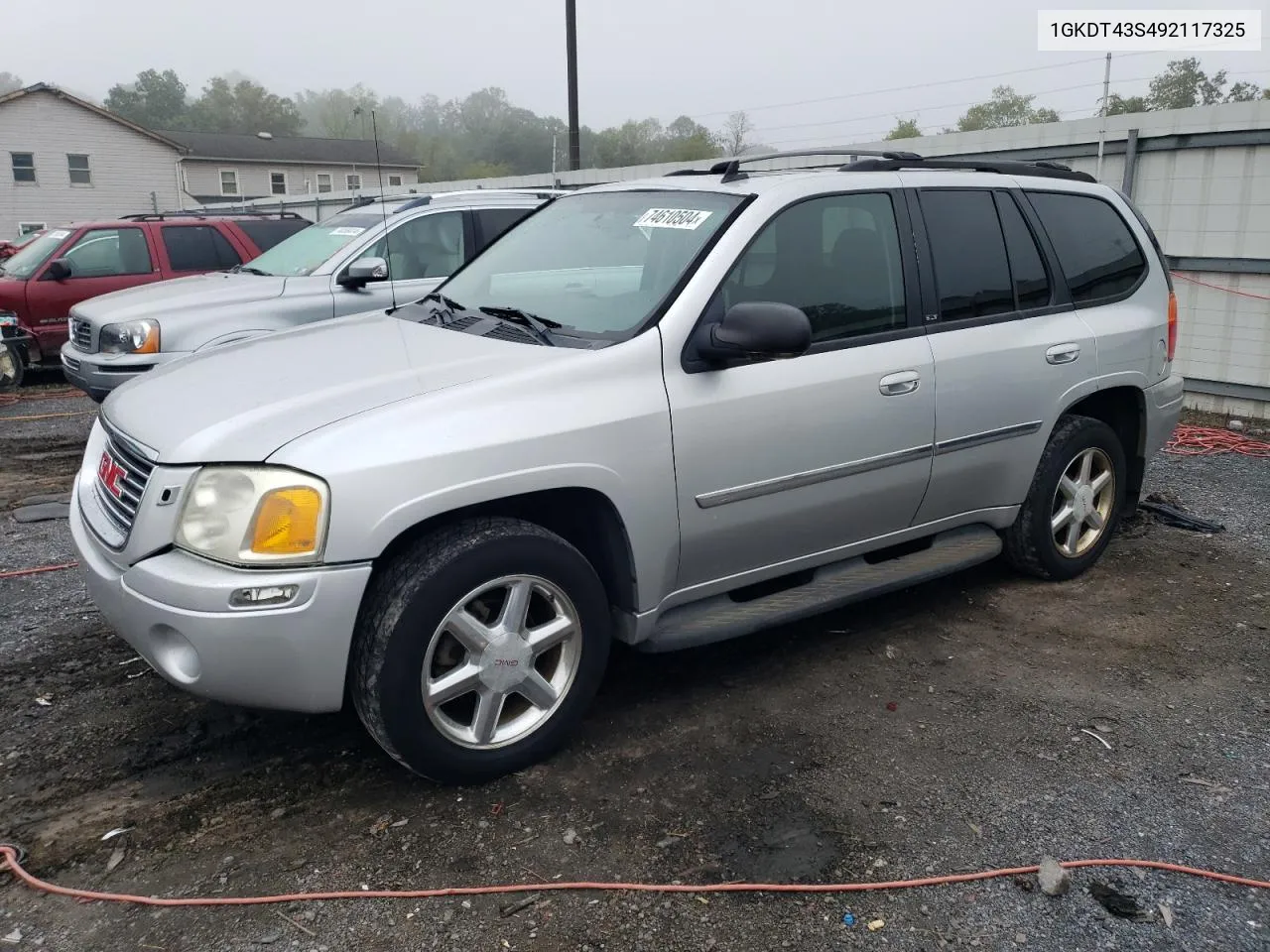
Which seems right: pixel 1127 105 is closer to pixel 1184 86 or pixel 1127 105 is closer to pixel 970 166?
pixel 1184 86

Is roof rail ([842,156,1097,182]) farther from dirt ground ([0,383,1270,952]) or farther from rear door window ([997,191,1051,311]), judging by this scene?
dirt ground ([0,383,1270,952])

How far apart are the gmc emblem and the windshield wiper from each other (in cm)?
137

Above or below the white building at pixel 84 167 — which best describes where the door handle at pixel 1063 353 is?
below

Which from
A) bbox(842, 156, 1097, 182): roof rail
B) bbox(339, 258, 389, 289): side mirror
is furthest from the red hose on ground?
bbox(339, 258, 389, 289): side mirror

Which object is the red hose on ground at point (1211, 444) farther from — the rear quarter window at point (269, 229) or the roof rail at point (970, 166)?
the rear quarter window at point (269, 229)

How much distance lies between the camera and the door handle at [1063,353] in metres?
4.48

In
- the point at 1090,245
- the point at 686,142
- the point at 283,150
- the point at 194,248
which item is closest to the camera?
the point at 1090,245

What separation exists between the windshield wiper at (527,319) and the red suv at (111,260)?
812cm

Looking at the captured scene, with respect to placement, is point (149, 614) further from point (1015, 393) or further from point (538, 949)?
point (1015, 393)

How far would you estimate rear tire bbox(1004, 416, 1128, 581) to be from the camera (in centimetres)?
470

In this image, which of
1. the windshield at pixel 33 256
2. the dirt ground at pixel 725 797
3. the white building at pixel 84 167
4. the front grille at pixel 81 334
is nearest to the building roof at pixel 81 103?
the white building at pixel 84 167

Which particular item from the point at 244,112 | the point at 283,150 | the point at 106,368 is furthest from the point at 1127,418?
the point at 244,112

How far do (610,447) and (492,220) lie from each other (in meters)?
5.71

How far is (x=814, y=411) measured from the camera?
144 inches
